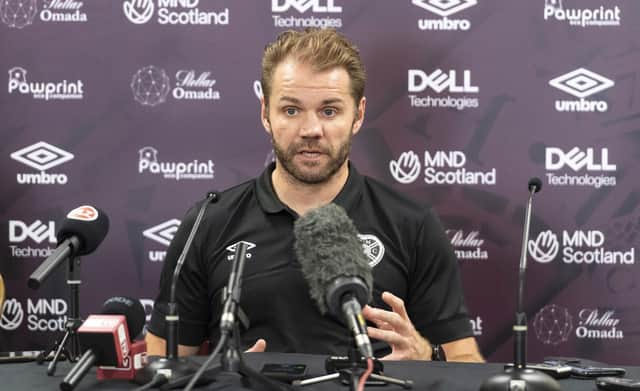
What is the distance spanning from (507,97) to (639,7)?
658 millimetres

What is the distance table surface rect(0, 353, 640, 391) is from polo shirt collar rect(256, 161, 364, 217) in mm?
689

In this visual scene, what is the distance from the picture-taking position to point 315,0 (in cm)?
318

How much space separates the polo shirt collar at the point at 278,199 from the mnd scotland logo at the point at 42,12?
1332mm

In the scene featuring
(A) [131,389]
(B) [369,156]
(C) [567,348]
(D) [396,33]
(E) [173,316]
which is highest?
(D) [396,33]

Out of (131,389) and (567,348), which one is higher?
(131,389)

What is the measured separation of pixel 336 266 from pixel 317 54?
1.12 metres

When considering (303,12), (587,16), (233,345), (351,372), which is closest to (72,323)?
(233,345)

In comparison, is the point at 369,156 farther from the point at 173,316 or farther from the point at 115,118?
the point at 173,316

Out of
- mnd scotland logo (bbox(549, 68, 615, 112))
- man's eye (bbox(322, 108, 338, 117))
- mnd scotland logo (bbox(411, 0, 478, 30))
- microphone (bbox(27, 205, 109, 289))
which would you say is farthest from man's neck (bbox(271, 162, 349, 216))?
mnd scotland logo (bbox(549, 68, 615, 112))

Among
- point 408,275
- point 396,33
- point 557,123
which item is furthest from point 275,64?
point 557,123

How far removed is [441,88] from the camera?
315cm

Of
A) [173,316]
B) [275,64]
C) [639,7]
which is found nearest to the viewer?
[173,316]

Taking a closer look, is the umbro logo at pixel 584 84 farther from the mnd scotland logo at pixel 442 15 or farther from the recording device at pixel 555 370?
the recording device at pixel 555 370

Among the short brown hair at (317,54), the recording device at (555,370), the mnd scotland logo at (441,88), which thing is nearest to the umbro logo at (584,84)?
the mnd scotland logo at (441,88)
